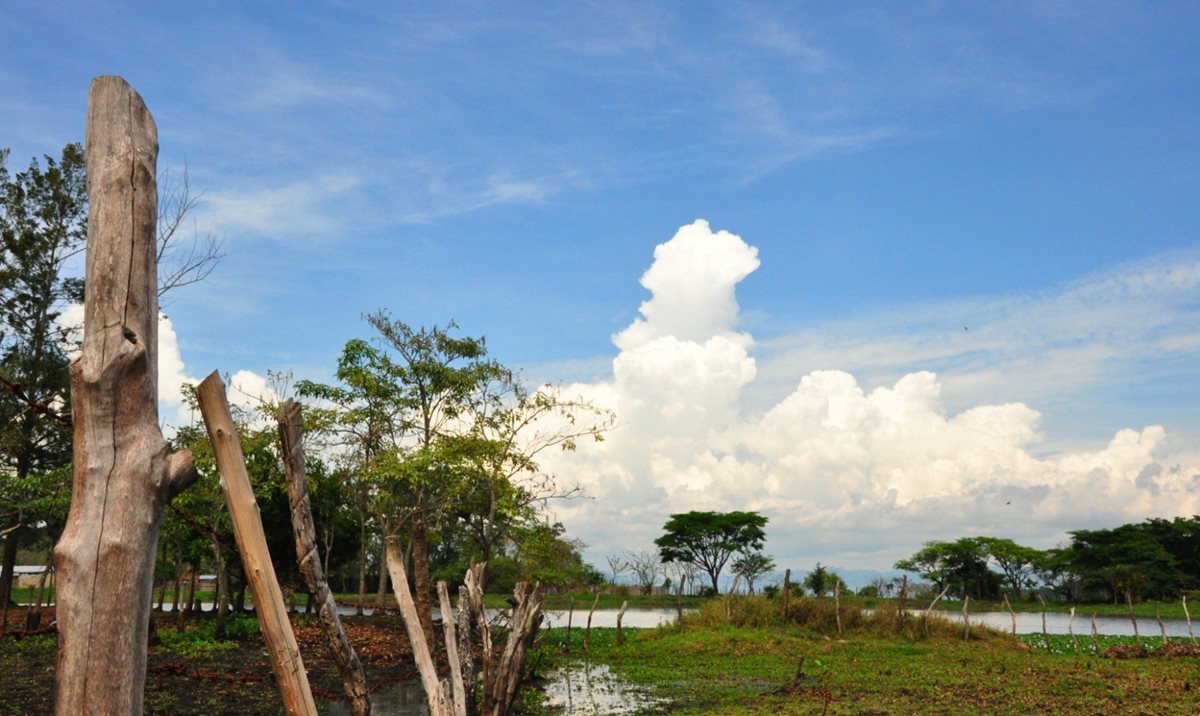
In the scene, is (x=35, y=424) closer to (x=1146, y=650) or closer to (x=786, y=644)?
(x=786, y=644)

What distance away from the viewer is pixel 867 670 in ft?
66.6

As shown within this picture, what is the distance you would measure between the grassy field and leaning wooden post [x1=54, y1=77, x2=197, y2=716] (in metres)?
11.0

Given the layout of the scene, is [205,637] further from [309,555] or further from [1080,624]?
[1080,624]

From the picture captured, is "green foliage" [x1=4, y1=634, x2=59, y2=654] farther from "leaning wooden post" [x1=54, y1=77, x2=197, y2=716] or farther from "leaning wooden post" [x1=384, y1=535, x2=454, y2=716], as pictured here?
"leaning wooden post" [x1=54, y1=77, x2=197, y2=716]

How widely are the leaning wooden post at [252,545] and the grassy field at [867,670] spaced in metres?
9.98

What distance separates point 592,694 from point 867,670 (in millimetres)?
7079

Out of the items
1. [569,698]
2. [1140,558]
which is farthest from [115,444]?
[1140,558]

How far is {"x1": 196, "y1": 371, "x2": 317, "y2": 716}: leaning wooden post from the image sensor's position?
13.5ft

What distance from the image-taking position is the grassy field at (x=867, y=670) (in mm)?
14961

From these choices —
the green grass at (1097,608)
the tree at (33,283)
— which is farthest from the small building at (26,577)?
the green grass at (1097,608)

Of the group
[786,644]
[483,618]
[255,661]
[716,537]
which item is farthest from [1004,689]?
[716,537]

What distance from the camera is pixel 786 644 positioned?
26.2 m

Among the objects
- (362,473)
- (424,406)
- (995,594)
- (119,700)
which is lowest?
(995,594)

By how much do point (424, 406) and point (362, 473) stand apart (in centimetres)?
277
